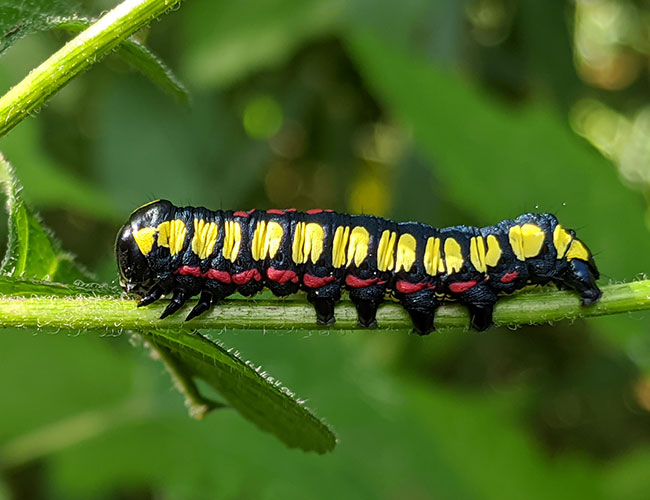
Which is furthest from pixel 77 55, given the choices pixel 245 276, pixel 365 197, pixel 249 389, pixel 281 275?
pixel 365 197

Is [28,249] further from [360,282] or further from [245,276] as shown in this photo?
[360,282]

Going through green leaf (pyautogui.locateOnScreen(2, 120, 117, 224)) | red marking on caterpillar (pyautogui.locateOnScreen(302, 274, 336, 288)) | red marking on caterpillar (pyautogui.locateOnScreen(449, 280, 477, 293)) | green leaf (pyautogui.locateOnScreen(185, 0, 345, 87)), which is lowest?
red marking on caterpillar (pyautogui.locateOnScreen(302, 274, 336, 288))

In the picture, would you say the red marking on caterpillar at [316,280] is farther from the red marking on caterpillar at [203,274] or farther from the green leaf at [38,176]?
the green leaf at [38,176]

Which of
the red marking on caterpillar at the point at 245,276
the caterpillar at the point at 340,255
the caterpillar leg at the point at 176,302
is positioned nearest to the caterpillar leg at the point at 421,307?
the caterpillar at the point at 340,255

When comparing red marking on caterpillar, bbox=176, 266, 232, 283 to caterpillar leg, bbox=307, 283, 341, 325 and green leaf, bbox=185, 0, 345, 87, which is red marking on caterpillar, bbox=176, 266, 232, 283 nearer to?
caterpillar leg, bbox=307, 283, 341, 325

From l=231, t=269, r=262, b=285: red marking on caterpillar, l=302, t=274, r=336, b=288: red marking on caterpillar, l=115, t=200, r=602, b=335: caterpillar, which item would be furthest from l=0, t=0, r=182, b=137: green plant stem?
l=302, t=274, r=336, b=288: red marking on caterpillar

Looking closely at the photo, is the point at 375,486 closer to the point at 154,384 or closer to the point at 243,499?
the point at 243,499

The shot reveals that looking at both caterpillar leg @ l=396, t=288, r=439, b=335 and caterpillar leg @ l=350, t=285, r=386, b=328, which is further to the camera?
caterpillar leg @ l=396, t=288, r=439, b=335
